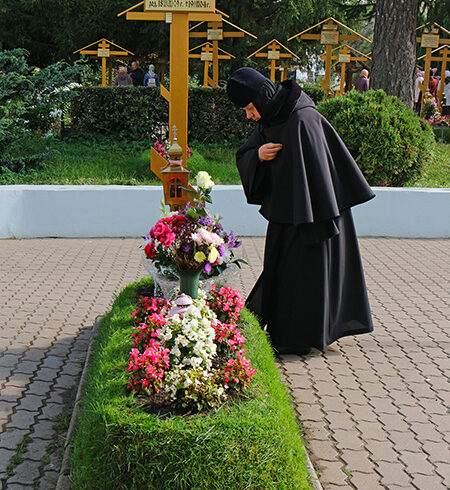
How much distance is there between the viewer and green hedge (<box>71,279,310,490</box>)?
3113 millimetres

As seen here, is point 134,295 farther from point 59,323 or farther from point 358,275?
point 358,275

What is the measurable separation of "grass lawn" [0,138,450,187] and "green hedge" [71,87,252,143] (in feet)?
0.98

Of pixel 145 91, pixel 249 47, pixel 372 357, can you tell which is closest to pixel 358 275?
pixel 372 357

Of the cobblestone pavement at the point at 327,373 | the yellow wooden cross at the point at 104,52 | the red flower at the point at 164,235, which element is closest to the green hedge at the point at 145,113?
the yellow wooden cross at the point at 104,52

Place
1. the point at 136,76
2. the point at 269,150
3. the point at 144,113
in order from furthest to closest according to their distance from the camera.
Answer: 1. the point at 136,76
2. the point at 144,113
3. the point at 269,150

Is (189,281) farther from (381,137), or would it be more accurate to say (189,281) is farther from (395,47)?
(395,47)

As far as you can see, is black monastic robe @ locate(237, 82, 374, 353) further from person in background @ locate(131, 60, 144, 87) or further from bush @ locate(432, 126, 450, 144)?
person in background @ locate(131, 60, 144, 87)

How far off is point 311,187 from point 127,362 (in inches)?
73.7

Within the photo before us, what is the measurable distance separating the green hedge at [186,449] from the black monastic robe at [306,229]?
171 cm

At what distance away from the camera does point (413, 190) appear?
9758mm

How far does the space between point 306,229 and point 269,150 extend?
1.96ft

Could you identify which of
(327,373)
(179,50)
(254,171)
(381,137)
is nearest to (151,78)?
(381,137)

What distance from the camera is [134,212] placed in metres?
9.46

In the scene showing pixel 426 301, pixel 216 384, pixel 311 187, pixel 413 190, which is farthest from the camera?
pixel 413 190
